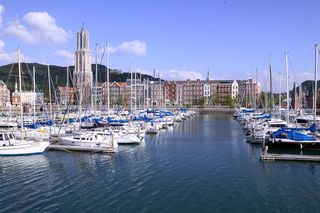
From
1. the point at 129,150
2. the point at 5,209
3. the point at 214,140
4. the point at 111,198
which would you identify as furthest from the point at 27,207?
the point at 214,140

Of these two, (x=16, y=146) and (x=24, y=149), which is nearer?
(x=16, y=146)

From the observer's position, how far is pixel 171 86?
18675cm

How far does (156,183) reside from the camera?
2558 centimetres

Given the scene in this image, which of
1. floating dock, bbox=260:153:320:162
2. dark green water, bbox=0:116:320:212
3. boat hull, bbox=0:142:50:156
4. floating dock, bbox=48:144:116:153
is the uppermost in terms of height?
boat hull, bbox=0:142:50:156

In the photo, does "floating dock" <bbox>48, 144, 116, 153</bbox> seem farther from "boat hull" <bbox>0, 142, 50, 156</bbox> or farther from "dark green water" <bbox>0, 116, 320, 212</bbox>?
"boat hull" <bbox>0, 142, 50, 156</bbox>

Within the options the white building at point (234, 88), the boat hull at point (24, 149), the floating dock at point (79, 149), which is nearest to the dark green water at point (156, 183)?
the boat hull at point (24, 149)

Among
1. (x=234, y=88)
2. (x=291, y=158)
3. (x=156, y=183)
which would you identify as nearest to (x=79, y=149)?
(x=156, y=183)

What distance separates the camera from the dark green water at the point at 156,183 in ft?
68.6

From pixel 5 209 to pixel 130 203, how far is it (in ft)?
22.7

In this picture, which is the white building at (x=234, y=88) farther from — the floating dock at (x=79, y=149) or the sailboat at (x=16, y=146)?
the sailboat at (x=16, y=146)

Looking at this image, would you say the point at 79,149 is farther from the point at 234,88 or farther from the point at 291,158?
the point at 234,88

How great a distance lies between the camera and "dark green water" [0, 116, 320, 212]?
68.6 ft

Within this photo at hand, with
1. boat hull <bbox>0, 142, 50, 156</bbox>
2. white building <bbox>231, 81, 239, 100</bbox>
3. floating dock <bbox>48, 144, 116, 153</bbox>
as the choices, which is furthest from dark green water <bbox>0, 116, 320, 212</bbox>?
white building <bbox>231, 81, 239, 100</bbox>

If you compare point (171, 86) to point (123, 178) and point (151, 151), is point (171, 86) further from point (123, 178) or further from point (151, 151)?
point (123, 178)
